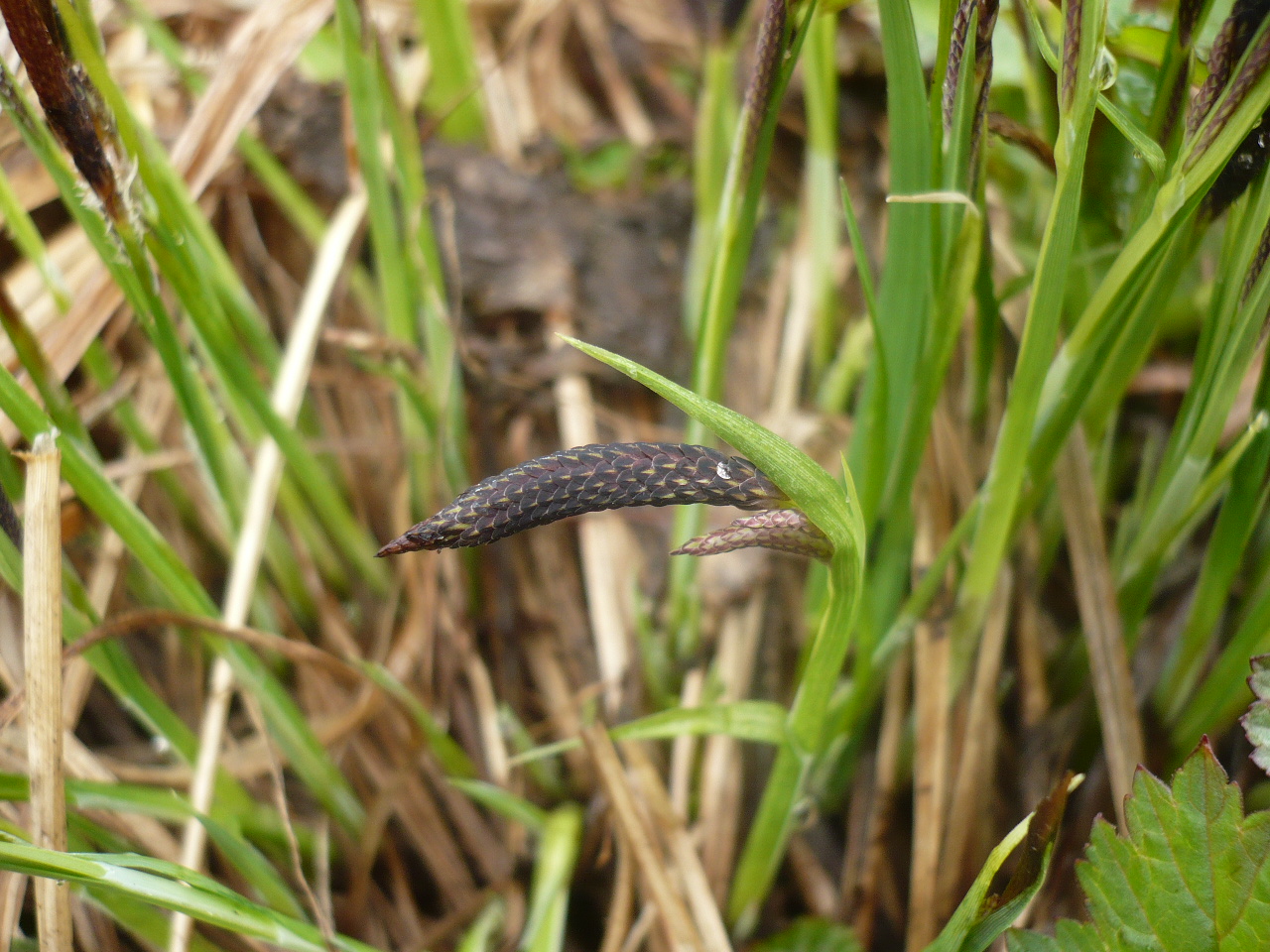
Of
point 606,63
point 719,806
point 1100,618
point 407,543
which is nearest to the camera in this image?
point 407,543

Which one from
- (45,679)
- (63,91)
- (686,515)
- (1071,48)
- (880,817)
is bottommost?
(880,817)

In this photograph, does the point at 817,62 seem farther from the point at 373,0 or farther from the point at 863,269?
the point at 373,0

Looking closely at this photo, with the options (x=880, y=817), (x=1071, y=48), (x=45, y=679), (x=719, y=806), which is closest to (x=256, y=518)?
(x=45, y=679)

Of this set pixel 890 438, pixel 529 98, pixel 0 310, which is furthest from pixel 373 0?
pixel 890 438

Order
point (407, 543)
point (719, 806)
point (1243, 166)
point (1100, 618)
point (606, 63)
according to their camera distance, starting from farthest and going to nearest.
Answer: point (606, 63), point (719, 806), point (1100, 618), point (1243, 166), point (407, 543)

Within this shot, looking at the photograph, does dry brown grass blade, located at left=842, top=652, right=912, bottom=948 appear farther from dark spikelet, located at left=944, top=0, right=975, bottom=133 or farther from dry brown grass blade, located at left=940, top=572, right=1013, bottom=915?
dark spikelet, located at left=944, top=0, right=975, bottom=133

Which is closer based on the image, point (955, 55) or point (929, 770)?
point (955, 55)

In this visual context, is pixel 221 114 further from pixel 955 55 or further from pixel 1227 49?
pixel 1227 49
